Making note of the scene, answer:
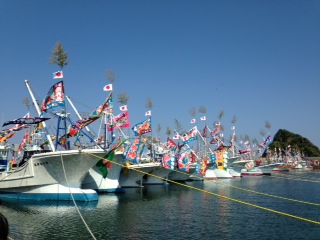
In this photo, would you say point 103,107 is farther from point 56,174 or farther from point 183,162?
point 183,162

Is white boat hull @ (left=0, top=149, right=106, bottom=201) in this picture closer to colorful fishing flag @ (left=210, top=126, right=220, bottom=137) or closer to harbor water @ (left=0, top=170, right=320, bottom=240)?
harbor water @ (left=0, top=170, right=320, bottom=240)

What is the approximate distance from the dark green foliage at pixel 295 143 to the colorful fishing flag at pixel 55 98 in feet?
450

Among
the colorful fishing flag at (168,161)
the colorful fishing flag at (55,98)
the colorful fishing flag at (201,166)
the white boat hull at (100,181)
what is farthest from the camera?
the colorful fishing flag at (201,166)

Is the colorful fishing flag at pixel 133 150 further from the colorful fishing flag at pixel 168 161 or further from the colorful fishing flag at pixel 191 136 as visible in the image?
the colorful fishing flag at pixel 191 136

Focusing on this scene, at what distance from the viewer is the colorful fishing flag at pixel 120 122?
137ft

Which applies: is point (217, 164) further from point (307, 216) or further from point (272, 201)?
point (307, 216)

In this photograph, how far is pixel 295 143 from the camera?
157 metres

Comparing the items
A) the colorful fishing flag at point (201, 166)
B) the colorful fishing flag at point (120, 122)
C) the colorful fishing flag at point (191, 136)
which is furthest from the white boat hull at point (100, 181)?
the colorful fishing flag at point (201, 166)

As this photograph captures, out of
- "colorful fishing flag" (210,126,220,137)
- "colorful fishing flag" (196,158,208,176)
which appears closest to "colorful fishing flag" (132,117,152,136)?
"colorful fishing flag" (196,158,208,176)

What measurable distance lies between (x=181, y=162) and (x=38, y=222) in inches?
1569

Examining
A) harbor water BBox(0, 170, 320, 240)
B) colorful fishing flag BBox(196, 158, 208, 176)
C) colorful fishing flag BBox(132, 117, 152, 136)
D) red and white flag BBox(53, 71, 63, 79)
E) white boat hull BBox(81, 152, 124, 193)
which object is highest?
red and white flag BBox(53, 71, 63, 79)

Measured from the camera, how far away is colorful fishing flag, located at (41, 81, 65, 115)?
3145 centimetres

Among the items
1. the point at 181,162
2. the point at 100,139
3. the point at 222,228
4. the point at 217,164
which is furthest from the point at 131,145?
the point at 217,164

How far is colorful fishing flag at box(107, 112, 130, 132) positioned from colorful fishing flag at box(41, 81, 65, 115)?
10.9m
